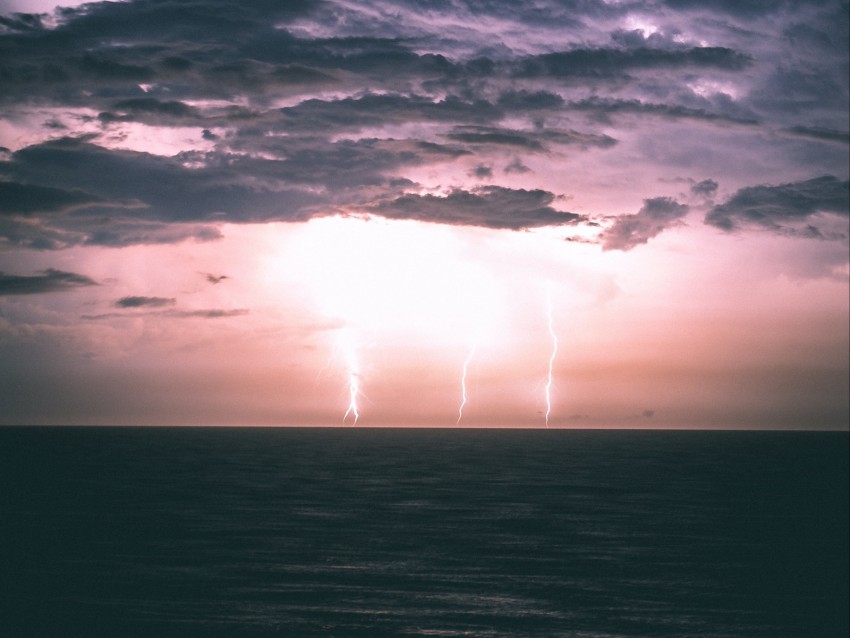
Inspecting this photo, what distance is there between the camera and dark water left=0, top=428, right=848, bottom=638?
36312 millimetres

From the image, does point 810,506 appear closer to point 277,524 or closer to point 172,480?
point 277,524

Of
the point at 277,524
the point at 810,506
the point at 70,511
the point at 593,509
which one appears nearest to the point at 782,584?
the point at 593,509

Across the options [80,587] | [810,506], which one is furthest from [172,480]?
[810,506]

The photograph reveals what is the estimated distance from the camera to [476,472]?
433 feet

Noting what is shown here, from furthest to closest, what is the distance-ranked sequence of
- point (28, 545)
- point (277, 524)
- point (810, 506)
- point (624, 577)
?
point (810, 506) → point (277, 524) → point (28, 545) → point (624, 577)

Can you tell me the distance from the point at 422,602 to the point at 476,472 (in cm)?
9386

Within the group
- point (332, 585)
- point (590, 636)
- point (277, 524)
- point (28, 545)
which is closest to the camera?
point (590, 636)

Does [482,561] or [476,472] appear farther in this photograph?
[476,472]

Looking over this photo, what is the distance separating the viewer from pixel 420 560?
5003cm

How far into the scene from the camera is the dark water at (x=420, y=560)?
3631cm

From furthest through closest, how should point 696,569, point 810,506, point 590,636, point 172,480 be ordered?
point 172,480 → point 810,506 → point 696,569 → point 590,636

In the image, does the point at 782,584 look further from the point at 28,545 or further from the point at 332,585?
the point at 28,545

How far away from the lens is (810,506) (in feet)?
279

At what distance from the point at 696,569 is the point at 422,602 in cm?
1938
